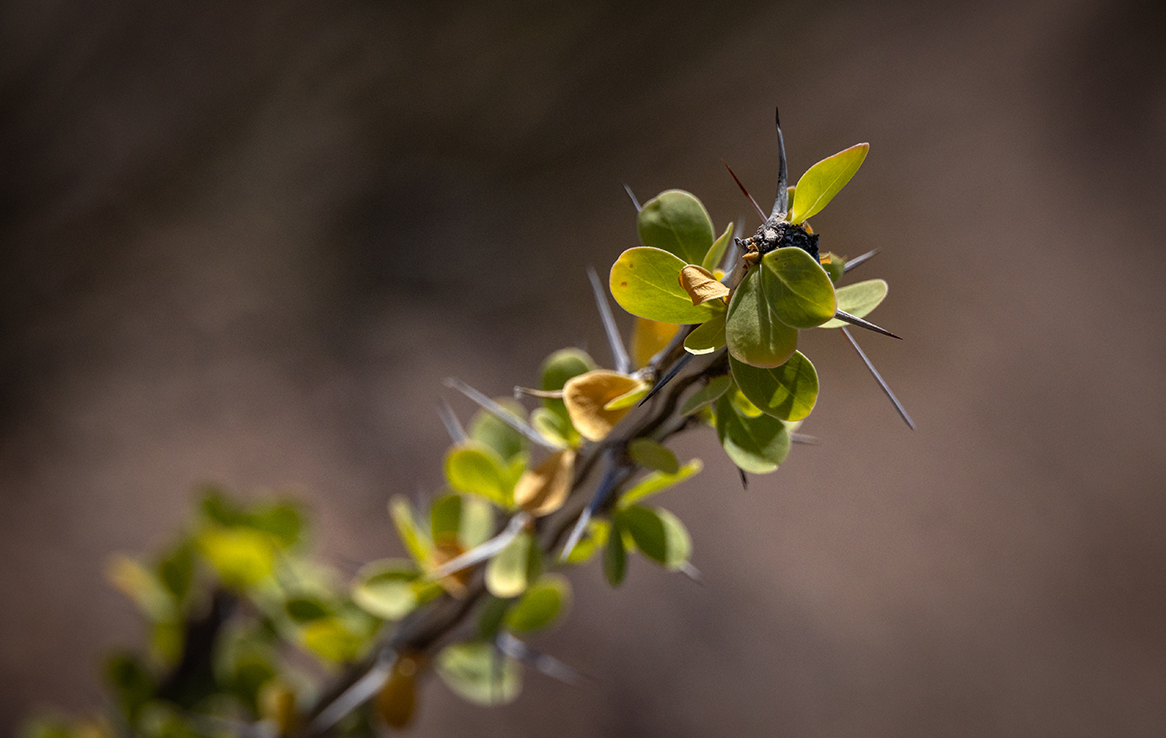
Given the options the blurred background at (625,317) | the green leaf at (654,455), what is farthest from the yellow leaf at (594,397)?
the blurred background at (625,317)

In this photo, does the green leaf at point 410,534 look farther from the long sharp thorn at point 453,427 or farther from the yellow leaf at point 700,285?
the yellow leaf at point 700,285

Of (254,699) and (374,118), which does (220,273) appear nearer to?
(374,118)

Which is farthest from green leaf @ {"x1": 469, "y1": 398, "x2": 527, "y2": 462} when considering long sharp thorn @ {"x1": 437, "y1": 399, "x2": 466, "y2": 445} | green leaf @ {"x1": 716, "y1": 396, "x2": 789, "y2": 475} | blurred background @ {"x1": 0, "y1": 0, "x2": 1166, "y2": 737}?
blurred background @ {"x1": 0, "y1": 0, "x2": 1166, "y2": 737}

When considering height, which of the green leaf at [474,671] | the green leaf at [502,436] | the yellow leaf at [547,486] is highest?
the green leaf at [502,436]

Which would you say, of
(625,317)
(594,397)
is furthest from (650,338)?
(625,317)

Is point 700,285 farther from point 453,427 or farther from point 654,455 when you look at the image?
point 453,427

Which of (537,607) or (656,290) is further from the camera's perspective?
(537,607)
